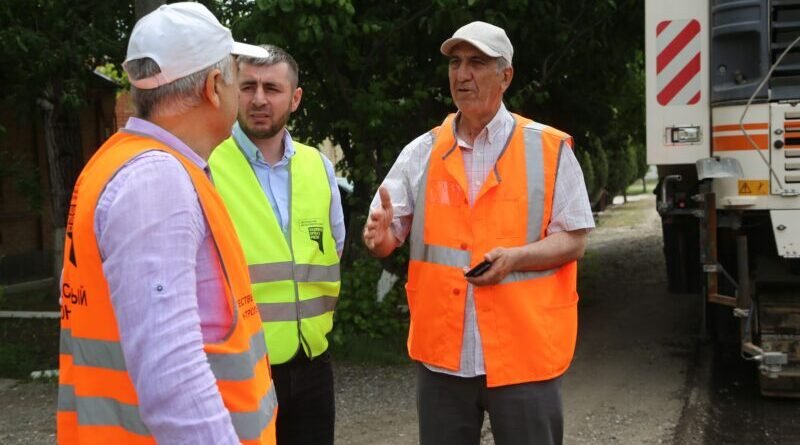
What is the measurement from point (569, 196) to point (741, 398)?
3.94 metres

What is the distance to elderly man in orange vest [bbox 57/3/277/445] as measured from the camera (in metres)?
1.75

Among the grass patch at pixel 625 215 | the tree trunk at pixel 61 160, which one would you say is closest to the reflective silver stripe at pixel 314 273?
the tree trunk at pixel 61 160

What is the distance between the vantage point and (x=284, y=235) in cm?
318

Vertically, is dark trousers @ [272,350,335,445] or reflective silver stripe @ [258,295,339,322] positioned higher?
reflective silver stripe @ [258,295,339,322]

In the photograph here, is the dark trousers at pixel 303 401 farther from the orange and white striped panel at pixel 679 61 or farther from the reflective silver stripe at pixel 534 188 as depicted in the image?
the orange and white striped panel at pixel 679 61

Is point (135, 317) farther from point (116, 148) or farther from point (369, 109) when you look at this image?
point (369, 109)

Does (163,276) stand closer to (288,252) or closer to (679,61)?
(288,252)

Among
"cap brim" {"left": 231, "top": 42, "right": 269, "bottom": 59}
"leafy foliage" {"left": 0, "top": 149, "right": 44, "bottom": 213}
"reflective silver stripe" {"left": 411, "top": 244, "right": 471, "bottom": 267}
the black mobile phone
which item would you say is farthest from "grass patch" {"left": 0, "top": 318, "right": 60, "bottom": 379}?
the black mobile phone

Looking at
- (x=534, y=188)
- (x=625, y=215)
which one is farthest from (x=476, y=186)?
(x=625, y=215)

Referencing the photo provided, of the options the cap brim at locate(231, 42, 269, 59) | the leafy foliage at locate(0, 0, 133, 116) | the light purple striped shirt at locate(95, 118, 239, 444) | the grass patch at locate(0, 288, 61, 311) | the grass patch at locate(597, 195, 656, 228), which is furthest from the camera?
the grass patch at locate(597, 195, 656, 228)

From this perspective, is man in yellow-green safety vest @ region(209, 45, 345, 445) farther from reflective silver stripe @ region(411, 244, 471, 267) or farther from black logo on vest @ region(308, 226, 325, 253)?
reflective silver stripe @ region(411, 244, 471, 267)

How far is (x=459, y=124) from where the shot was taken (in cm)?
336

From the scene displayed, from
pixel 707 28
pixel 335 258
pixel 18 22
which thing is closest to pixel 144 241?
pixel 335 258

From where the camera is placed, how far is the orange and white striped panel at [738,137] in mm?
5535
